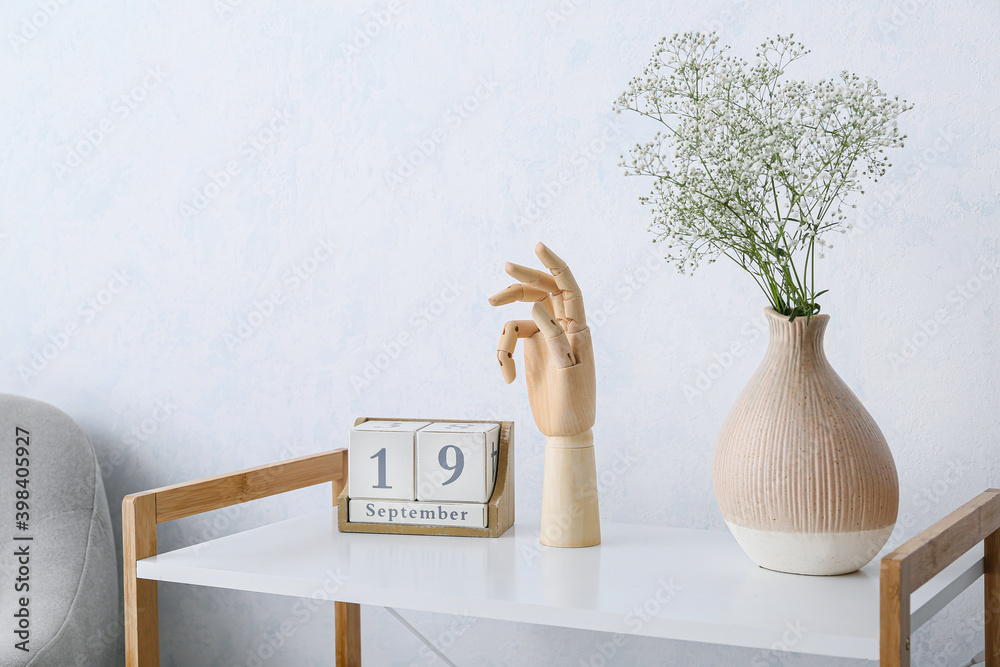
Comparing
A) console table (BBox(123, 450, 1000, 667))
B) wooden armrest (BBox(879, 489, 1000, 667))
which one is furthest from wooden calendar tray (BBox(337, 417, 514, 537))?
wooden armrest (BBox(879, 489, 1000, 667))

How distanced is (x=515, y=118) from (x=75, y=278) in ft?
3.08

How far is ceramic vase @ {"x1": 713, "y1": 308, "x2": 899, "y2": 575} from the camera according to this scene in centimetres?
83

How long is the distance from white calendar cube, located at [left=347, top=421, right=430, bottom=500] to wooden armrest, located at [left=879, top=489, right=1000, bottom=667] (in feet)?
1.90

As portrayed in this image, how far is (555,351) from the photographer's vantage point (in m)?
0.97

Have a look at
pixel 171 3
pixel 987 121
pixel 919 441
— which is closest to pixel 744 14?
pixel 987 121

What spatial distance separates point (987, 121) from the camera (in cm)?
108

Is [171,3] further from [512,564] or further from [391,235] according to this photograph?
[512,564]

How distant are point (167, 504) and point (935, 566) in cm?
82

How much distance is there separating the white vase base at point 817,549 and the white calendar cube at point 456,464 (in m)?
0.32

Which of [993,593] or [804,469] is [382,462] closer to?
[804,469]

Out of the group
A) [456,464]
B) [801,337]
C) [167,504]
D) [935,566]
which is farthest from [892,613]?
[167,504]

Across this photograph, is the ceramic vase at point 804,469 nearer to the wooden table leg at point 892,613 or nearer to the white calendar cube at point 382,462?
the wooden table leg at point 892,613

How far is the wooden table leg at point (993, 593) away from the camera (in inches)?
36.9

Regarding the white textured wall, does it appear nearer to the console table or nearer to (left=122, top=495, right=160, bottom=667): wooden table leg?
the console table
